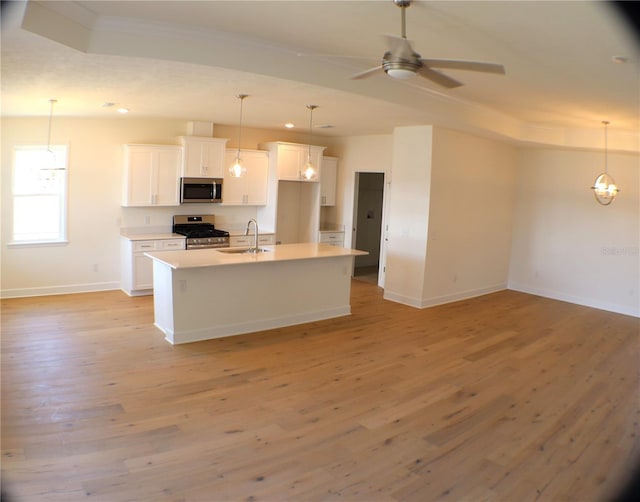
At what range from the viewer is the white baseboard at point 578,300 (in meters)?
7.57

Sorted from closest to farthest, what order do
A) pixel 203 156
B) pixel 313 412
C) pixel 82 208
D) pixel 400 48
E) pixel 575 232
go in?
1. pixel 400 48
2. pixel 313 412
3. pixel 82 208
4. pixel 203 156
5. pixel 575 232

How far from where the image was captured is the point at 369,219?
10.4 m

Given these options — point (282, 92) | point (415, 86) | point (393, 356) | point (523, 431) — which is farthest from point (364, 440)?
point (415, 86)

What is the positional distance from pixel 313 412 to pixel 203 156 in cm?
505

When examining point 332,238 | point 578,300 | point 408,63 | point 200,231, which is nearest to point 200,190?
point 200,231

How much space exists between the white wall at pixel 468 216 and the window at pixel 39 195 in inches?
212

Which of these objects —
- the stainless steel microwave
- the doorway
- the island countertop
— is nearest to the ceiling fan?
the island countertop

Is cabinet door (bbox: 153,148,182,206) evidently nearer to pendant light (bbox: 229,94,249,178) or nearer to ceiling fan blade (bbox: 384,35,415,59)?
pendant light (bbox: 229,94,249,178)

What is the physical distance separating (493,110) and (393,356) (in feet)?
12.6

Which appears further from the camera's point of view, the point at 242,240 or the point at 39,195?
the point at 242,240

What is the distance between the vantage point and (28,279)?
681 cm

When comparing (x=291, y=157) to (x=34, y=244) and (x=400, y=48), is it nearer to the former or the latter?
(x=34, y=244)

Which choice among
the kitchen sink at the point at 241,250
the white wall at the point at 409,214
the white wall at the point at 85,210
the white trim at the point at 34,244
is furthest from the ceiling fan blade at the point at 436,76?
the white trim at the point at 34,244

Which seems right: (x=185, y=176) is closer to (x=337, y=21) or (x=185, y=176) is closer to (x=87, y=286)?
(x=87, y=286)
